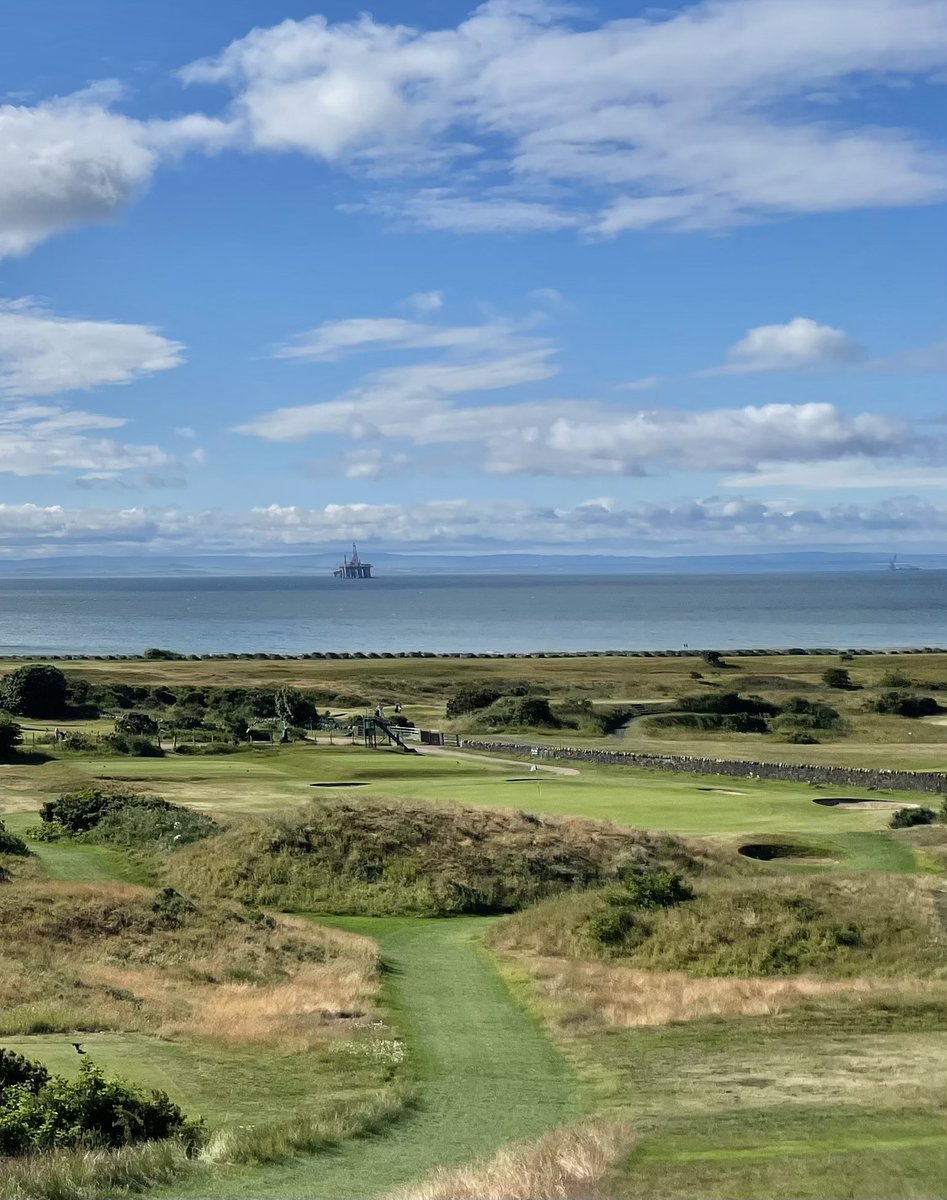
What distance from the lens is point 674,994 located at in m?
25.9

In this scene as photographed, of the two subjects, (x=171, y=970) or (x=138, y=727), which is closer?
(x=171, y=970)

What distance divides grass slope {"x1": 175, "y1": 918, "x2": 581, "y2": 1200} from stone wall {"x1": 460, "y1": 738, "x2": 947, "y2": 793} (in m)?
30.0

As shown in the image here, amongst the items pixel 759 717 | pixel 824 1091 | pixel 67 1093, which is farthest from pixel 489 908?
pixel 759 717

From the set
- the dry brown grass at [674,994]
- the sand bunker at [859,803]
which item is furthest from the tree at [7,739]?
the dry brown grass at [674,994]

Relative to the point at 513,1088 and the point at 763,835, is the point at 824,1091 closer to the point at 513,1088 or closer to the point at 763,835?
the point at 513,1088

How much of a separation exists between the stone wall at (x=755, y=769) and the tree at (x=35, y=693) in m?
34.1

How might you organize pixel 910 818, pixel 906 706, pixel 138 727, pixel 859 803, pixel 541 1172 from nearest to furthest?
pixel 541 1172, pixel 910 818, pixel 859 803, pixel 138 727, pixel 906 706

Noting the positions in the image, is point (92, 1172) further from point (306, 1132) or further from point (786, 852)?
point (786, 852)

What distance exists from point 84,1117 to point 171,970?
36.0ft

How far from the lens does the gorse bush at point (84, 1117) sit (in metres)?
15.2

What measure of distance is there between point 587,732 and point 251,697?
1064 inches

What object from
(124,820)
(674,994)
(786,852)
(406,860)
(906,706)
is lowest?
(674,994)

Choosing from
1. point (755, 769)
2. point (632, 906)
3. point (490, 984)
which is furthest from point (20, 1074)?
point (755, 769)

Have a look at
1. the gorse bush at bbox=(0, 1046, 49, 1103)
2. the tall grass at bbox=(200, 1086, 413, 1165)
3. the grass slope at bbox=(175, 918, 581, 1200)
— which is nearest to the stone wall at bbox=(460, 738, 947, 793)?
the grass slope at bbox=(175, 918, 581, 1200)
